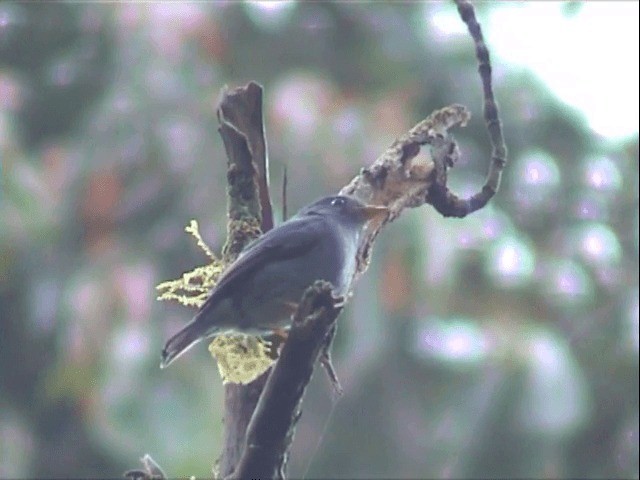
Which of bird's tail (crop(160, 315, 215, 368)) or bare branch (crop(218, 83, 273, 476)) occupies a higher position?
bare branch (crop(218, 83, 273, 476))

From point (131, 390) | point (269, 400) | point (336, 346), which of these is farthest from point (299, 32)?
point (269, 400)

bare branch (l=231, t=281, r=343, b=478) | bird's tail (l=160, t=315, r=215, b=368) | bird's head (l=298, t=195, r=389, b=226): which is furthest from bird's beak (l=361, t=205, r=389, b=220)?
bare branch (l=231, t=281, r=343, b=478)

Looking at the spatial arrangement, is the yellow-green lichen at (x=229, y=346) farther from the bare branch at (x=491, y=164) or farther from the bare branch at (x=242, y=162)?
the bare branch at (x=491, y=164)

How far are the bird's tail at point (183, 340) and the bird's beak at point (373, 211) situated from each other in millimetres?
544

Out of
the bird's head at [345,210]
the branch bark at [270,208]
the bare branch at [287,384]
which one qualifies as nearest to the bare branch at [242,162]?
the branch bark at [270,208]

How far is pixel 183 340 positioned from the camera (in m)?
2.31

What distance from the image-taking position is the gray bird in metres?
2.33

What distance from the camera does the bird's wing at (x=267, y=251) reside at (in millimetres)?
2348

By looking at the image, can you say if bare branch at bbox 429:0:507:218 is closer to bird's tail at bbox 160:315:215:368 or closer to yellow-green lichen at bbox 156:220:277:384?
yellow-green lichen at bbox 156:220:277:384

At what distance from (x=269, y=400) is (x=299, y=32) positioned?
3380mm

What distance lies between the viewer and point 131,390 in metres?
4.07

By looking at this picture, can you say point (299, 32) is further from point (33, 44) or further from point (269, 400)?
point (269, 400)

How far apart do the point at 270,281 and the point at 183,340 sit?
0.71 feet

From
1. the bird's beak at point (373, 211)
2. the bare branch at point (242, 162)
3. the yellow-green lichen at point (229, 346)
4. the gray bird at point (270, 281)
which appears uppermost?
the bare branch at point (242, 162)
